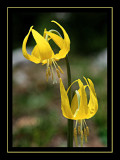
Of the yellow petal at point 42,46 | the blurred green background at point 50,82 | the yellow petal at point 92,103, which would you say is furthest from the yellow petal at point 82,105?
the blurred green background at point 50,82

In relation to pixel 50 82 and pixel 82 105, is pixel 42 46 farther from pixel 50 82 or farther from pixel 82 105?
pixel 50 82

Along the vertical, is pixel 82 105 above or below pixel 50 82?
below

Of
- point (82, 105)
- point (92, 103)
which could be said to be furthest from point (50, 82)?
point (82, 105)

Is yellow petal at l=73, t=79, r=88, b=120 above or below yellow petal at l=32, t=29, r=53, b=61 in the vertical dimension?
below

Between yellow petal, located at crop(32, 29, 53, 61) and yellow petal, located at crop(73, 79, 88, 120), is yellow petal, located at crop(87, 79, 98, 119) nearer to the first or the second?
yellow petal, located at crop(73, 79, 88, 120)

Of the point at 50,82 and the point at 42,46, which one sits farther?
the point at 50,82

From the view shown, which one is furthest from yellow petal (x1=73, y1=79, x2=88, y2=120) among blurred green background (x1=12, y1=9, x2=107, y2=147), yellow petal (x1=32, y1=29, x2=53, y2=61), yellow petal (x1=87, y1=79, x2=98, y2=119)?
blurred green background (x1=12, y1=9, x2=107, y2=147)

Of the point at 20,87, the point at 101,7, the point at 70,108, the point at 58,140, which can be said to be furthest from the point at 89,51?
the point at 70,108
